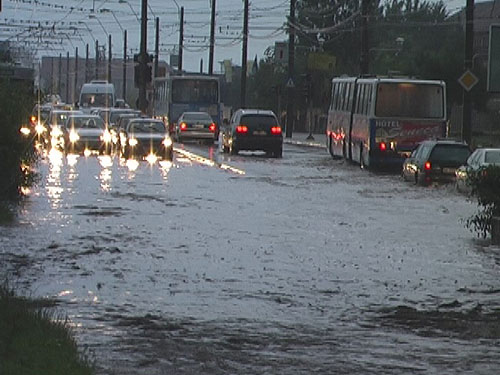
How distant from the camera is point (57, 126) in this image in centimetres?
6278

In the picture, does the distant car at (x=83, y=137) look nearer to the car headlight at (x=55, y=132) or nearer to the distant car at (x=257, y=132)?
the car headlight at (x=55, y=132)

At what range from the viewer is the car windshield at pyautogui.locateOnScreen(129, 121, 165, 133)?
174ft

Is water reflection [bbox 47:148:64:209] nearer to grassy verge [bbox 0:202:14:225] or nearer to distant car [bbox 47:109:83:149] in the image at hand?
grassy verge [bbox 0:202:14:225]

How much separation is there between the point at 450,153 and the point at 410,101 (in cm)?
684

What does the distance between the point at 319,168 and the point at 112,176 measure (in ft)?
33.2

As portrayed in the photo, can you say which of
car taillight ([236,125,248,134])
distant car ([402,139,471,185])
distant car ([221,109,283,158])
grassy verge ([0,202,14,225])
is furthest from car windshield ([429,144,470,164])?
car taillight ([236,125,248,134])

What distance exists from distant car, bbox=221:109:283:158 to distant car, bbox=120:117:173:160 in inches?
142

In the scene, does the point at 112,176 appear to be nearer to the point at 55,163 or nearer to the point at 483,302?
the point at 55,163

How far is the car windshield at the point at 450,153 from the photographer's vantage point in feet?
128

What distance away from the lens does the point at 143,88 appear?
269ft

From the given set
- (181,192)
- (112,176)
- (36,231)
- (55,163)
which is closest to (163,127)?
(55,163)

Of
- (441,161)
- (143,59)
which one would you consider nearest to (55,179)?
(441,161)

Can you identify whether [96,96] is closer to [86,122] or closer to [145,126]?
[86,122]

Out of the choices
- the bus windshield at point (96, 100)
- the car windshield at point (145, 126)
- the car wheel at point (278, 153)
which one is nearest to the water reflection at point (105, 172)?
the car windshield at point (145, 126)
